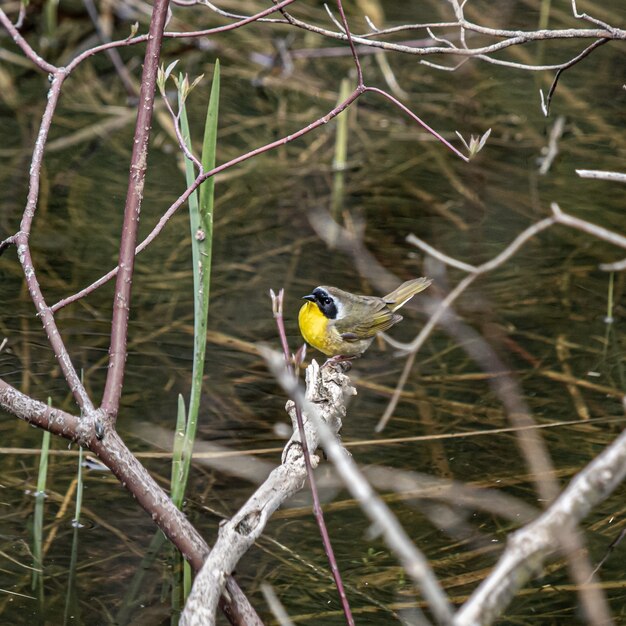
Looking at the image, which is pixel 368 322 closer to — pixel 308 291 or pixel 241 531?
pixel 308 291

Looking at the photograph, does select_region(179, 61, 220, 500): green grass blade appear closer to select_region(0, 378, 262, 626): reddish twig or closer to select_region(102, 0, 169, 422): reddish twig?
select_region(102, 0, 169, 422): reddish twig

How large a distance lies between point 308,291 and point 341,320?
1.68 m

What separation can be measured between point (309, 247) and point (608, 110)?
4160 mm

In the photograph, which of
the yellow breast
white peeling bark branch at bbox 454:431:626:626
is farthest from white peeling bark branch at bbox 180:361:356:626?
the yellow breast

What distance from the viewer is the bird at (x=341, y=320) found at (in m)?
4.96

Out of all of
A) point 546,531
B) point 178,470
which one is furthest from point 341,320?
point 546,531

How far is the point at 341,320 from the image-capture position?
510cm

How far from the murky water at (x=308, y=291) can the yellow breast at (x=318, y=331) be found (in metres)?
0.59

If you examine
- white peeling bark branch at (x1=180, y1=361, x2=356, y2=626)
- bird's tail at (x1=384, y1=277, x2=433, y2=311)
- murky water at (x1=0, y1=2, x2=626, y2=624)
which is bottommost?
murky water at (x1=0, y1=2, x2=626, y2=624)

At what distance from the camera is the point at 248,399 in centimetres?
564

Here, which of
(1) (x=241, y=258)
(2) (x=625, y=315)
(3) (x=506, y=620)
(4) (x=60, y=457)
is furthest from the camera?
(1) (x=241, y=258)

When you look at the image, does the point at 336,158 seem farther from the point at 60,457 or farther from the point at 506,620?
the point at 506,620

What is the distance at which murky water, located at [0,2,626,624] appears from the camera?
4289 mm

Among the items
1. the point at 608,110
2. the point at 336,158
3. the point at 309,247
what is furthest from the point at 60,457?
the point at 608,110
